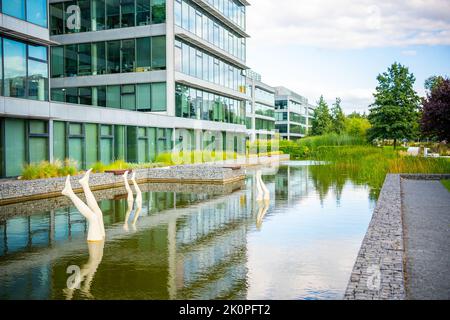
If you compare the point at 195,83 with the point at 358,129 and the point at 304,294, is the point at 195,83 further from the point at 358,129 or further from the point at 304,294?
the point at 358,129

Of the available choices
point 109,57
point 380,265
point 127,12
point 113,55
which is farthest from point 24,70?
point 380,265

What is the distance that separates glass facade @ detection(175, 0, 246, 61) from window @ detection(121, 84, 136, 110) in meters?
6.09

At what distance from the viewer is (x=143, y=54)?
35969 millimetres

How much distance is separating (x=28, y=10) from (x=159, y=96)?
45.0ft

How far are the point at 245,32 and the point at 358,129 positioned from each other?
116 ft

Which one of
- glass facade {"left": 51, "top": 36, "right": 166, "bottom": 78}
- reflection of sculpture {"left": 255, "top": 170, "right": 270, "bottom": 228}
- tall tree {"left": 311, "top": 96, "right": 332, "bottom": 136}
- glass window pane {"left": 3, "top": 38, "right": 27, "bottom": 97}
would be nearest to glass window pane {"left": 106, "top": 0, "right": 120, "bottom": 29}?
glass facade {"left": 51, "top": 36, "right": 166, "bottom": 78}

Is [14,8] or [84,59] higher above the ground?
[84,59]

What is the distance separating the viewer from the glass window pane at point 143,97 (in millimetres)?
36000

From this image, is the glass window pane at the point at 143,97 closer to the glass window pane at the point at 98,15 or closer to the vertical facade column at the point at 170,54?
the vertical facade column at the point at 170,54

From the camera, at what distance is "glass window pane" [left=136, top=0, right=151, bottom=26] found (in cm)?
3569

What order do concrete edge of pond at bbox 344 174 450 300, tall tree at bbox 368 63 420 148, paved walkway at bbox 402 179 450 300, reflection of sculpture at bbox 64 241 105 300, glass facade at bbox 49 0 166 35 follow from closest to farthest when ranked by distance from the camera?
concrete edge of pond at bbox 344 174 450 300
paved walkway at bbox 402 179 450 300
reflection of sculpture at bbox 64 241 105 300
glass facade at bbox 49 0 166 35
tall tree at bbox 368 63 420 148

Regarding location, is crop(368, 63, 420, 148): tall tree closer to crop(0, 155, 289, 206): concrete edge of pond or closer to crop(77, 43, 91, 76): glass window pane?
crop(0, 155, 289, 206): concrete edge of pond

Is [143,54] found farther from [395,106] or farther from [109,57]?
[395,106]

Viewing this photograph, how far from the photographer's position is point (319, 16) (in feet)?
105
